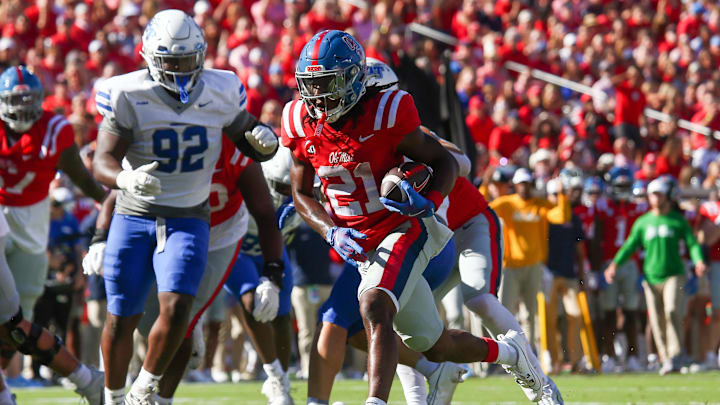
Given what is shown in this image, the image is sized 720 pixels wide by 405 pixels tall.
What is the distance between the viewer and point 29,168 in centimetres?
711

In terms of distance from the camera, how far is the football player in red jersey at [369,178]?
184 inches

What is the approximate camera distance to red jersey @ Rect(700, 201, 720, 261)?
11.0 m

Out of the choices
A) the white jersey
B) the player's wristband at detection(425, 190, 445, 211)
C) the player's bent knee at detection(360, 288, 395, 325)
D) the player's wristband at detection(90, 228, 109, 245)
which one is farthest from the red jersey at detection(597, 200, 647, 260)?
the player's bent knee at detection(360, 288, 395, 325)

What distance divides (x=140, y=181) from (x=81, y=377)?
1294 millimetres

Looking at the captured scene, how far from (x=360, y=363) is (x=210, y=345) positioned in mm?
1352

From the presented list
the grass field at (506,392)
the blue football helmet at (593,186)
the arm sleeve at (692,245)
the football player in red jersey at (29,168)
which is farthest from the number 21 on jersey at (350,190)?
the blue football helmet at (593,186)

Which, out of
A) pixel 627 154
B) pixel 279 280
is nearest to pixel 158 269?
pixel 279 280

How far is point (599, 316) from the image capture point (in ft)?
37.2

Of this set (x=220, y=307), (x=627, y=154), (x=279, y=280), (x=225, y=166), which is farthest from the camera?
(x=627, y=154)

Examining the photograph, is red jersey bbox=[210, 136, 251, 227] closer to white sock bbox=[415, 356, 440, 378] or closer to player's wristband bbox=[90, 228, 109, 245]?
player's wristband bbox=[90, 228, 109, 245]

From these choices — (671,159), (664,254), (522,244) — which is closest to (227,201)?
(522,244)

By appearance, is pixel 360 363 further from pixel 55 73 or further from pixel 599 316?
pixel 55 73

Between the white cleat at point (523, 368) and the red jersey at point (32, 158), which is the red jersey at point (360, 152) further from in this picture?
the red jersey at point (32, 158)

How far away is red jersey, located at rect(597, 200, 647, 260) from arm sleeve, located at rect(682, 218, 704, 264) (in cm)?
83
